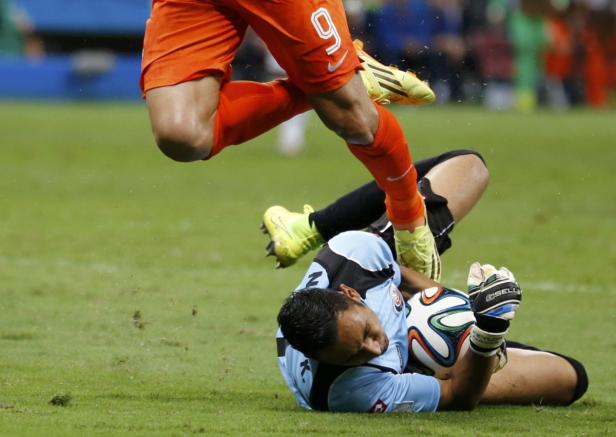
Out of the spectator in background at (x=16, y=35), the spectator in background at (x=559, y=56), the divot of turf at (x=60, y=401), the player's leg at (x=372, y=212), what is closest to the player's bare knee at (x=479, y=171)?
the player's leg at (x=372, y=212)

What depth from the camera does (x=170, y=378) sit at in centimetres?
616

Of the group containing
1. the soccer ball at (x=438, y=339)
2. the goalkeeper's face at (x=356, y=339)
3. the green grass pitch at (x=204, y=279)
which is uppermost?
the goalkeeper's face at (x=356, y=339)

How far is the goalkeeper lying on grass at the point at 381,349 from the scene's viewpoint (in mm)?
5125

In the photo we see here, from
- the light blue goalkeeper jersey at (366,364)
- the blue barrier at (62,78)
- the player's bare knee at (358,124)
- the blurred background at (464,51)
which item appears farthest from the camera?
the blurred background at (464,51)

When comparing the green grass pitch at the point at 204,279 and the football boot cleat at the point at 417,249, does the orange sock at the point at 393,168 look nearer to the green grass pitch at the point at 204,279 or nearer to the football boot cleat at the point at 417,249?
the football boot cleat at the point at 417,249

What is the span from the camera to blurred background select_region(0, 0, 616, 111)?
1141 inches

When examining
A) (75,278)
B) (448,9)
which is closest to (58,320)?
(75,278)

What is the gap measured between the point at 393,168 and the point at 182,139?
39.0 inches

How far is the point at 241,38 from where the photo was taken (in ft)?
20.0

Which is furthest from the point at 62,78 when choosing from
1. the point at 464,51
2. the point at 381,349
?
the point at 381,349

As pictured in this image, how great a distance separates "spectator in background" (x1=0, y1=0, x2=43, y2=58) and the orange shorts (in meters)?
24.7

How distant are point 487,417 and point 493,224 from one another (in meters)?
6.72

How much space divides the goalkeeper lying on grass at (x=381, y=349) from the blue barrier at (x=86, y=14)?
83.0ft

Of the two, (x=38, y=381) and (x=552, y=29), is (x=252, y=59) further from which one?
(x=38, y=381)
